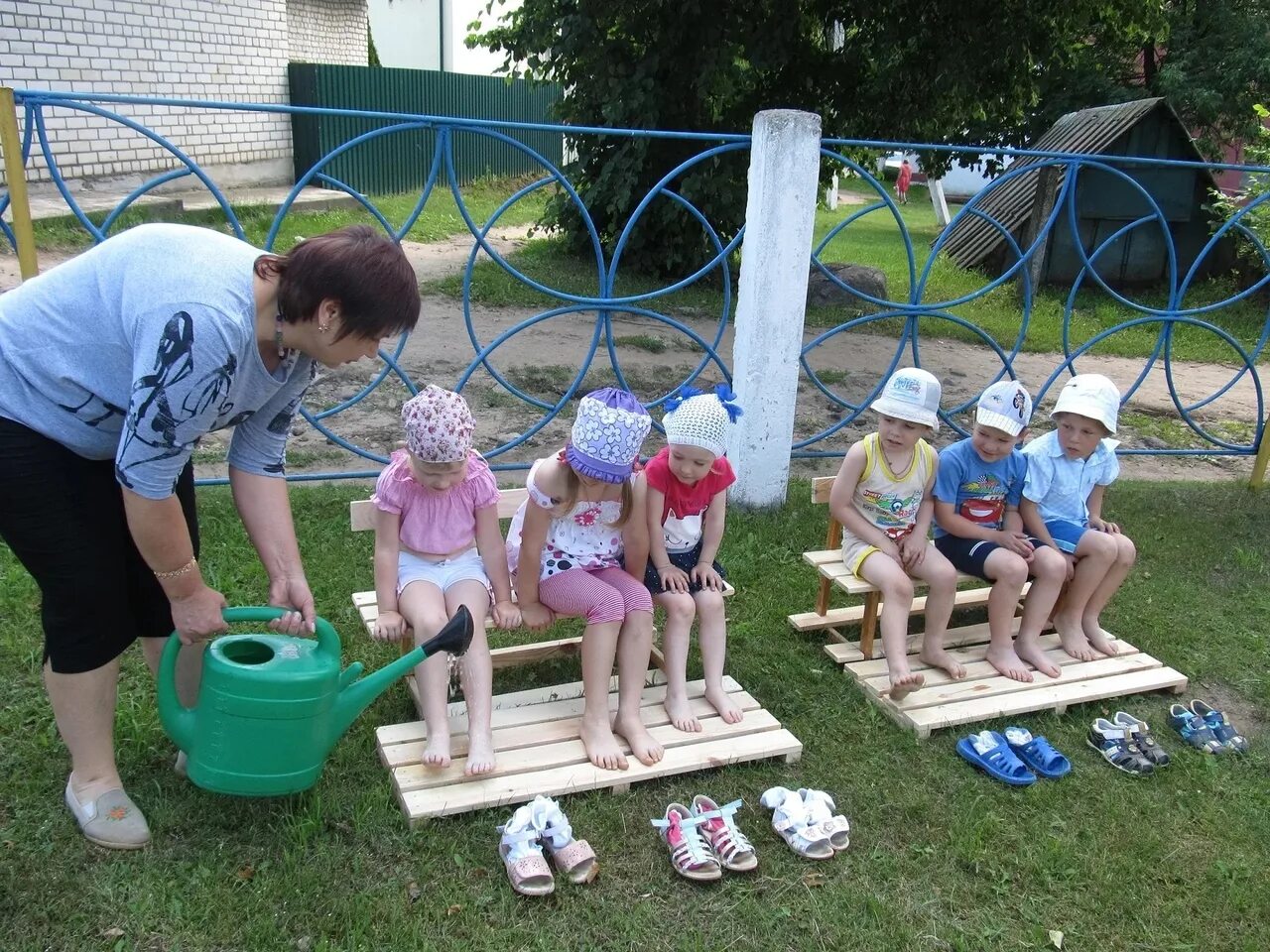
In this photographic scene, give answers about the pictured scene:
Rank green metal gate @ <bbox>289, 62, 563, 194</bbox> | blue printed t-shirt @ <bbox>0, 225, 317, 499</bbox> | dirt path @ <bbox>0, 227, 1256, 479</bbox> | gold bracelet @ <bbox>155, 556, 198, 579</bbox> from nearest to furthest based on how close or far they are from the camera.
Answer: blue printed t-shirt @ <bbox>0, 225, 317, 499</bbox>, gold bracelet @ <bbox>155, 556, 198, 579</bbox>, dirt path @ <bbox>0, 227, 1256, 479</bbox>, green metal gate @ <bbox>289, 62, 563, 194</bbox>

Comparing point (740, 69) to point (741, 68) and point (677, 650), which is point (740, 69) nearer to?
point (741, 68)

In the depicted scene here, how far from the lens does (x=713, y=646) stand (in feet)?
9.93

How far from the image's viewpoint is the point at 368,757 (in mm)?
2713

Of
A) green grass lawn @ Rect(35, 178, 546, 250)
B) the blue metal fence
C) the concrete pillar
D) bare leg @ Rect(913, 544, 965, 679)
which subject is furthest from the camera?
green grass lawn @ Rect(35, 178, 546, 250)

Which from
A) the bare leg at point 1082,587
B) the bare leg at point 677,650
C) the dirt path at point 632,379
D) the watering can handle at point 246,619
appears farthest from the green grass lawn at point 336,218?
the bare leg at point 1082,587

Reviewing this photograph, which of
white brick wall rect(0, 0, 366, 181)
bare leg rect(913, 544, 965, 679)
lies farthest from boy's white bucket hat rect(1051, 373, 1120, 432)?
white brick wall rect(0, 0, 366, 181)

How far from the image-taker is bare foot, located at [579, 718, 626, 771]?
271 centimetres

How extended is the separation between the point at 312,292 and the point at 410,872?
135cm

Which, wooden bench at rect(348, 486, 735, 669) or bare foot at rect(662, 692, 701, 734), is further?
wooden bench at rect(348, 486, 735, 669)

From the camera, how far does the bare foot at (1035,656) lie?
11.3ft

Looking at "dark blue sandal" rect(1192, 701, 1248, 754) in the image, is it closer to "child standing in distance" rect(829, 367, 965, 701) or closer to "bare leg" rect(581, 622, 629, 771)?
"child standing in distance" rect(829, 367, 965, 701)

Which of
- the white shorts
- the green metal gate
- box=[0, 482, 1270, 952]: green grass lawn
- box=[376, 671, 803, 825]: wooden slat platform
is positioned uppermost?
the green metal gate

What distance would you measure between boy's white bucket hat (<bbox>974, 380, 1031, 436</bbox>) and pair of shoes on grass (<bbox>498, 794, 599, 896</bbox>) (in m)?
1.88

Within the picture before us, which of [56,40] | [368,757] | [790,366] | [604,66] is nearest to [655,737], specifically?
[368,757]
